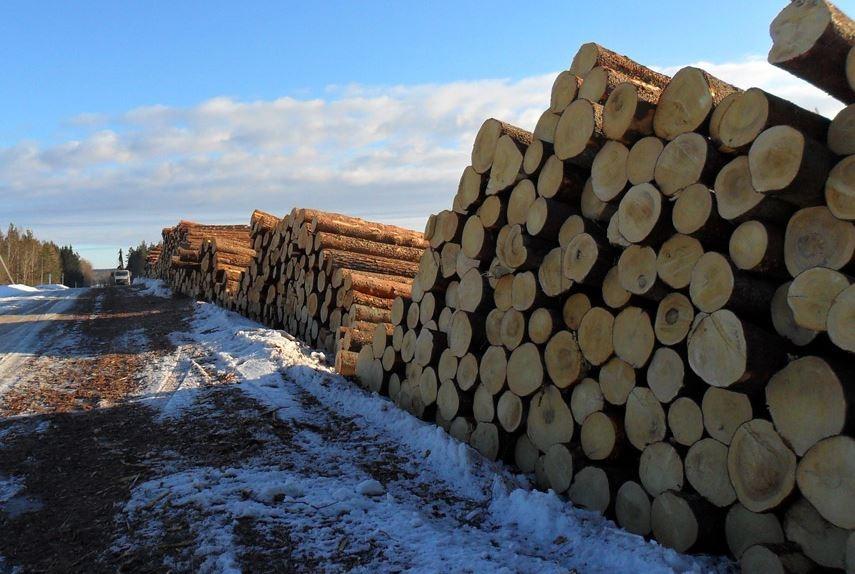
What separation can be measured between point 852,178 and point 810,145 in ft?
0.84

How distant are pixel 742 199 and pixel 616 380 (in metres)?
1.46

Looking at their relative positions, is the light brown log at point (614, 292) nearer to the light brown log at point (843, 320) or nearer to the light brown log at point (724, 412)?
the light brown log at point (724, 412)

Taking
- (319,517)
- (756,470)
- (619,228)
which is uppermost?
(619,228)

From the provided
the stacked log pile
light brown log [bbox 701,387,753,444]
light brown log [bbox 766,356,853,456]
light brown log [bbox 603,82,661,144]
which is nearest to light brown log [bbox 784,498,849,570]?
the stacked log pile

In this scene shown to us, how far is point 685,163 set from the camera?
3639 millimetres

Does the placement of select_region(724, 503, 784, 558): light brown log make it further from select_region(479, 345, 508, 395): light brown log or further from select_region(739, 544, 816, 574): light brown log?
select_region(479, 345, 508, 395): light brown log

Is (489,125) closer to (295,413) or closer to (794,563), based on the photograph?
(295,413)

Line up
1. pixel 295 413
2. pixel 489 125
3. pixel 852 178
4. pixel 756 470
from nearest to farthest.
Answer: pixel 852 178 < pixel 756 470 < pixel 489 125 < pixel 295 413

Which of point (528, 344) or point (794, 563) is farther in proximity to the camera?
point (528, 344)

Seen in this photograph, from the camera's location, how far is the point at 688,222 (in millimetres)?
3541

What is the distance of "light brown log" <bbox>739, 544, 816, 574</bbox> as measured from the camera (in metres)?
2.87

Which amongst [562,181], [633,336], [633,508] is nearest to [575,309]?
[633,336]

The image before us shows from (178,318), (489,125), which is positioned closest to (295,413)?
(489,125)

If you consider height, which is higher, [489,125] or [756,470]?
[489,125]
